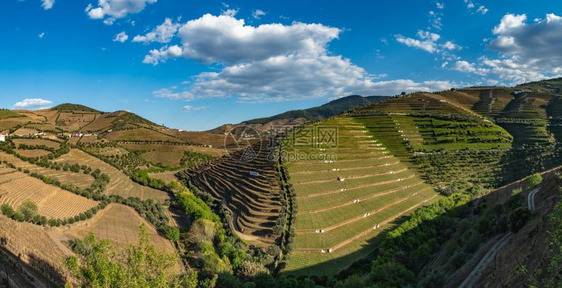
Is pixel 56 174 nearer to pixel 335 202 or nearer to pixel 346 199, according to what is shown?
pixel 335 202

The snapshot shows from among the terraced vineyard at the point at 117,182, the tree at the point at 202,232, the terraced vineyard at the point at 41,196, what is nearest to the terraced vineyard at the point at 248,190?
the tree at the point at 202,232

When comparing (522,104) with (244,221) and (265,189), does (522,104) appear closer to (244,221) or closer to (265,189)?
(265,189)

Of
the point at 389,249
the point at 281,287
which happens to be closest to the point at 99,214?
the point at 281,287

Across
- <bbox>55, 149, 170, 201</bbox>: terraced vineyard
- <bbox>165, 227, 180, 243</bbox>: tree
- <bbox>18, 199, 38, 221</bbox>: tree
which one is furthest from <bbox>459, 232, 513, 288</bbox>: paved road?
<bbox>55, 149, 170, 201</bbox>: terraced vineyard

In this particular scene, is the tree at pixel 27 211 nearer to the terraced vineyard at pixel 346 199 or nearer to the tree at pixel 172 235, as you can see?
the tree at pixel 172 235

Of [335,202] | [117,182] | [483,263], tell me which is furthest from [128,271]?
[117,182]

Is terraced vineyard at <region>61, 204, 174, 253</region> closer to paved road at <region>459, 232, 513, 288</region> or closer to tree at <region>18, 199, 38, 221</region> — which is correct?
tree at <region>18, 199, 38, 221</region>
